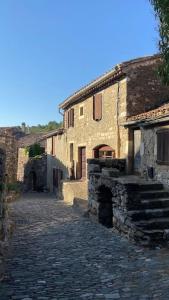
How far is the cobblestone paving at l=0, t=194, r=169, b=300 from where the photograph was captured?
21.1 feet

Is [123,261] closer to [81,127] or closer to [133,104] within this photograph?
[133,104]

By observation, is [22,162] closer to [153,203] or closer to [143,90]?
[143,90]

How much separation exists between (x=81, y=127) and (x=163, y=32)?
1479 centimetres

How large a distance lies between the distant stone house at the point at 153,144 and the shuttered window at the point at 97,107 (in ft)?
13.1

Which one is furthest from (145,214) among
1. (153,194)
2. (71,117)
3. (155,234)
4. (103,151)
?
(71,117)

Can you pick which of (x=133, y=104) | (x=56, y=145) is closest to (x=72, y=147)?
(x=56, y=145)

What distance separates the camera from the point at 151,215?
10.2m

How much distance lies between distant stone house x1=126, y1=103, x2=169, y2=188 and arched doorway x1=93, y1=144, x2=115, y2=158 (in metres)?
3.01

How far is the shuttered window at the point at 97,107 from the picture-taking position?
Result: 19.0 metres

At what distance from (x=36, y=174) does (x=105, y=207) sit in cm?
2243

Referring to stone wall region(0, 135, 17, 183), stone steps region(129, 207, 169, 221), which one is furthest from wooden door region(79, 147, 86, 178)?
stone steps region(129, 207, 169, 221)

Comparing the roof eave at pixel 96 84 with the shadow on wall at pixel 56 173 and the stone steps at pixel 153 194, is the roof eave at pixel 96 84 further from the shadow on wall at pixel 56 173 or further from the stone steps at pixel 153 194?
the stone steps at pixel 153 194

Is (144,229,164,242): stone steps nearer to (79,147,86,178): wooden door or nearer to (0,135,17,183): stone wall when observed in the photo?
(79,147,86,178): wooden door

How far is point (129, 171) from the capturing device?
15656 mm
